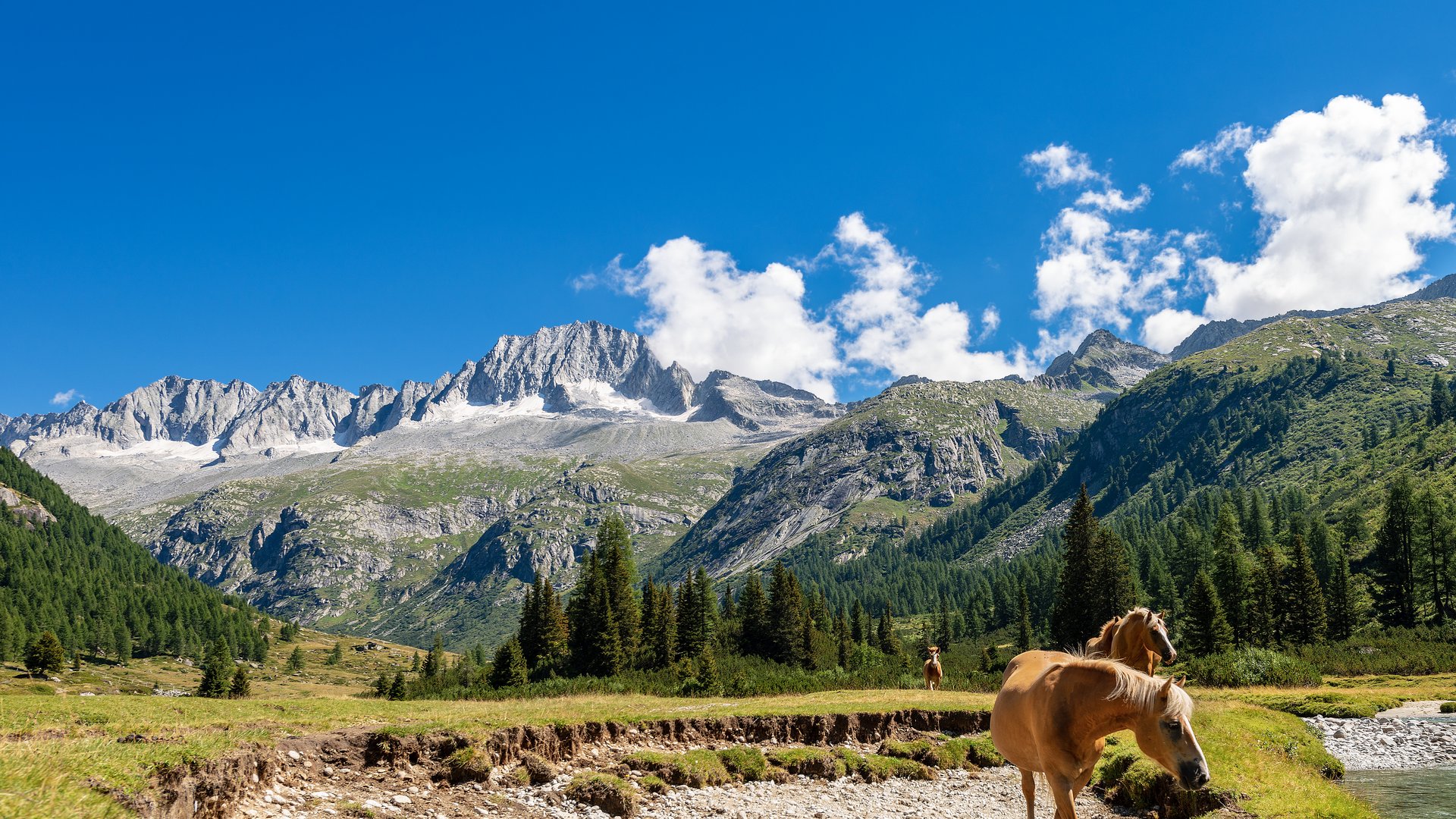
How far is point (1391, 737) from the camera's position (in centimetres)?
4012

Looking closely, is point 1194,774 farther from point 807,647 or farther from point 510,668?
point 807,647

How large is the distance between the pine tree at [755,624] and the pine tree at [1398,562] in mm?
73876

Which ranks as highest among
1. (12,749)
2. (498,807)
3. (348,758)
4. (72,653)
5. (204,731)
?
(12,749)

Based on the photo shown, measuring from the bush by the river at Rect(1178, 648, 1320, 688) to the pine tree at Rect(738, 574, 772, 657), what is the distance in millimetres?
40733

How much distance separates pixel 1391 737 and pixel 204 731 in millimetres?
53587

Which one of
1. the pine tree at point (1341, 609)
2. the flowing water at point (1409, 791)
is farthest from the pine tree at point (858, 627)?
the flowing water at point (1409, 791)

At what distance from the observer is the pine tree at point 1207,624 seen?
76.9 m

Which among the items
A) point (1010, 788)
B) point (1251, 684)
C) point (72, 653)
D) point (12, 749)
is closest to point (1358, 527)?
point (1251, 684)

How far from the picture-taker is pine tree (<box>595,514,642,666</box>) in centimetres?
7538

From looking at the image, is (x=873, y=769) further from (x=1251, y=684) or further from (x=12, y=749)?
(x=1251, y=684)

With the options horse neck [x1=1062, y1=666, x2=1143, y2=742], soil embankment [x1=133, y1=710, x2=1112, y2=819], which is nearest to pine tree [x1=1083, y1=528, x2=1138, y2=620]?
soil embankment [x1=133, y1=710, x2=1112, y2=819]

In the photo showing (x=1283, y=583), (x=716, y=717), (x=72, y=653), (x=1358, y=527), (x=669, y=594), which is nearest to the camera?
(x=716, y=717)

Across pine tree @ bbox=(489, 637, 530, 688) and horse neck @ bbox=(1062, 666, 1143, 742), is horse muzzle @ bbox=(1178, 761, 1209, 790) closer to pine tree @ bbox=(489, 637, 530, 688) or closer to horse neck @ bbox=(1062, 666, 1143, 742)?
horse neck @ bbox=(1062, 666, 1143, 742)

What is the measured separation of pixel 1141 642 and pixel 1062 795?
454 cm
